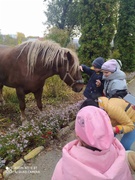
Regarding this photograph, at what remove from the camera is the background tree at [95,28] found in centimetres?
762

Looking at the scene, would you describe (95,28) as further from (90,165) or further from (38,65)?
(90,165)

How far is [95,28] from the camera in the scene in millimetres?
7738

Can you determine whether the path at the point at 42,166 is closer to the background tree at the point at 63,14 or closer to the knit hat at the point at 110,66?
the knit hat at the point at 110,66

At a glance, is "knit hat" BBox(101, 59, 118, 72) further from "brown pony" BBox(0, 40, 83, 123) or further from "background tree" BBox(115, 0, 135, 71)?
"background tree" BBox(115, 0, 135, 71)

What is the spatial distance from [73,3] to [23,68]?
1492 cm

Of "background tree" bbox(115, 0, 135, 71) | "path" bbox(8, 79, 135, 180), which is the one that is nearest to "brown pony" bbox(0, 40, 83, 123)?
"path" bbox(8, 79, 135, 180)

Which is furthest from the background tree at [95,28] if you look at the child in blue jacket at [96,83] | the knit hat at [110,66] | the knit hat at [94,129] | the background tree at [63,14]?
the background tree at [63,14]

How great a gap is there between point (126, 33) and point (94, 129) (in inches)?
469

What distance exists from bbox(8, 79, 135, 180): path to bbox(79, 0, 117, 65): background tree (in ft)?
17.3

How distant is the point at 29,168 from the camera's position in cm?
268

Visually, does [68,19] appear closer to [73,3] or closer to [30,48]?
[73,3]

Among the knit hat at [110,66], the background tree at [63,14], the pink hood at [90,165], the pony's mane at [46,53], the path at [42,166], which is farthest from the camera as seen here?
the background tree at [63,14]

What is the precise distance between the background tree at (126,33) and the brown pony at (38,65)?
30.3 ft

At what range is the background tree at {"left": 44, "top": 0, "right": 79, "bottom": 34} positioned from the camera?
1680 centimetres
